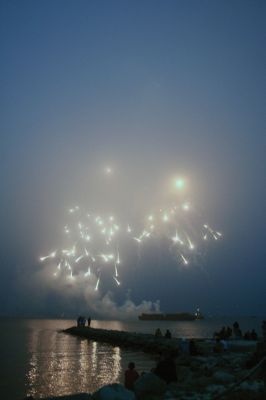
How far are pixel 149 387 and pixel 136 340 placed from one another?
96.0 feet

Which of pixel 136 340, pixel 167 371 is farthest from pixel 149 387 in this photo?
pixel 136 340

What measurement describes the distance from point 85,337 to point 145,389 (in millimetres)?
46606

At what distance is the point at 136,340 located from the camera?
41.7m

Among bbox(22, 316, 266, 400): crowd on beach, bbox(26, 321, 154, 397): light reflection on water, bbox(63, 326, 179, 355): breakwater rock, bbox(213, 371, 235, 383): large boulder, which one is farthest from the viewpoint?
bbox(63, 326, 179, 355): breakwater rock

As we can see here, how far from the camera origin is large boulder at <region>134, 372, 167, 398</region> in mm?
13695

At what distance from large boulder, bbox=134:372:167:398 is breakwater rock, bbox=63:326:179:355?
930cm

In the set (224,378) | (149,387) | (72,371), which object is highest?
(224,378)

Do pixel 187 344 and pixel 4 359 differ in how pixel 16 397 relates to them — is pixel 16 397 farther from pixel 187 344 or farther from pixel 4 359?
pixel 4 359

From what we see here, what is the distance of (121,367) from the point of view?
85.5ft

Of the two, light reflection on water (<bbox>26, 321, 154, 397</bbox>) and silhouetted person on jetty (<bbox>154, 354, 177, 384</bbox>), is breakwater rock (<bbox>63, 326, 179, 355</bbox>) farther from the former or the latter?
silhouetted person on jetty (<bbox>154, 354, 177, 384</bbox>)

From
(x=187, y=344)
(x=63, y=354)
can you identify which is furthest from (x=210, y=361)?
(x=63, y=354)

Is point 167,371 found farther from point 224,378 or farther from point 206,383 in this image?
point 224,378

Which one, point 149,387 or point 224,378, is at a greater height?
point 224,378

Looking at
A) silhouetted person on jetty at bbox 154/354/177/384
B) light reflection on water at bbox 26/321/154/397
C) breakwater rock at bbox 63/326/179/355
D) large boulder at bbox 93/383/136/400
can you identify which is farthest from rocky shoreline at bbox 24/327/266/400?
light reflection on water at bbox 26/321/154/397
